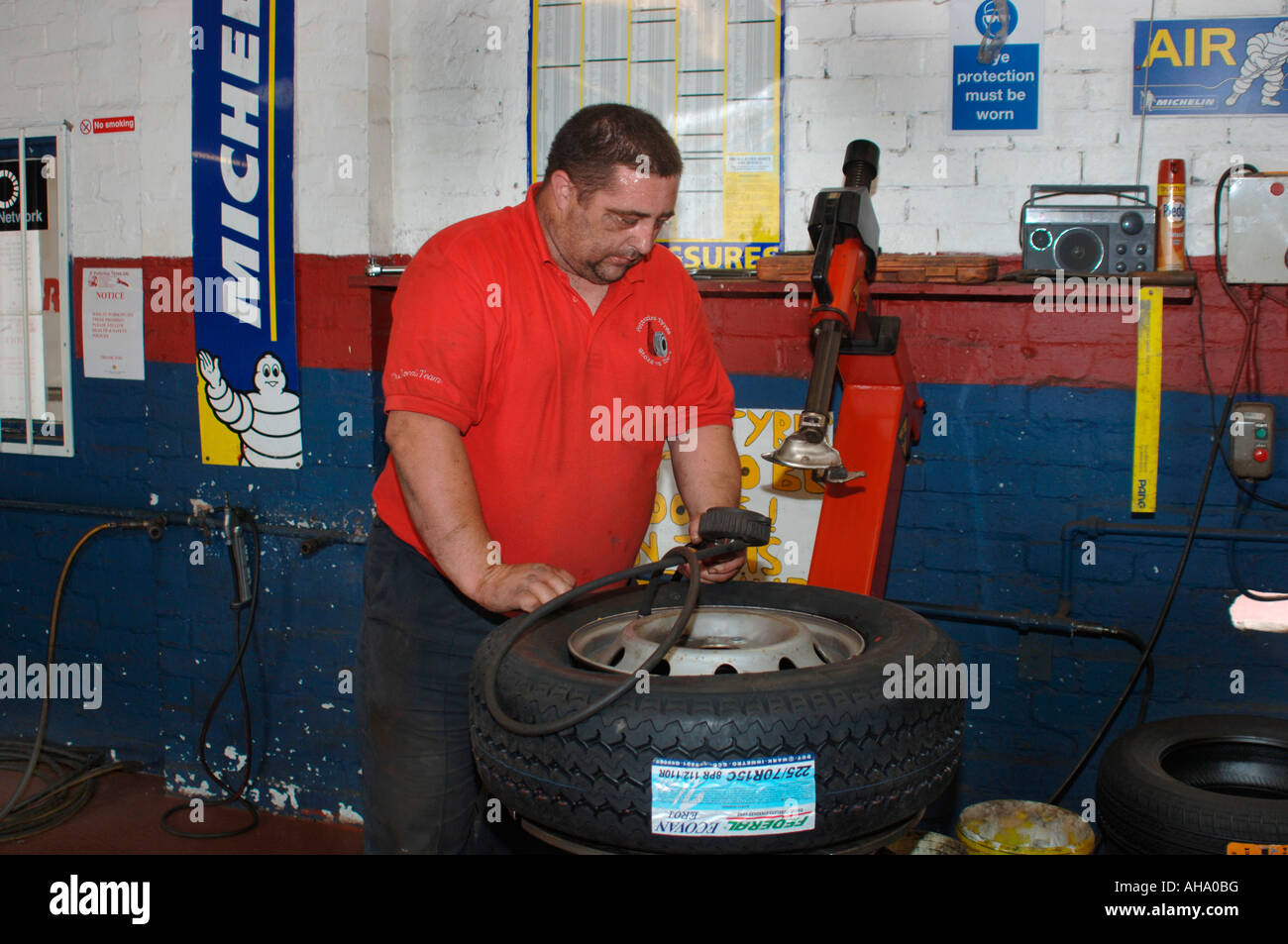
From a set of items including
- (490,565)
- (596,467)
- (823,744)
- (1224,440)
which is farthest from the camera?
(1224,440)

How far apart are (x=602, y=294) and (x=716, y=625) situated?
2.46 ft

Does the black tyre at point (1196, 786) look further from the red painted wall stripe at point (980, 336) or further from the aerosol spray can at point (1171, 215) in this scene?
the aerosol spray can at point (1171, 215)

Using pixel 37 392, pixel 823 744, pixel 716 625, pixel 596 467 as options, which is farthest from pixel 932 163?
pixel 37 392

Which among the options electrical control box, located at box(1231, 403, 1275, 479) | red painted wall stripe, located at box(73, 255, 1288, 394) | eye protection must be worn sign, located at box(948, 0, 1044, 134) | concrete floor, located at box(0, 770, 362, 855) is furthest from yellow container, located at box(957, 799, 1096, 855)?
concrete floor, located at box(0, 770, 362, 855)

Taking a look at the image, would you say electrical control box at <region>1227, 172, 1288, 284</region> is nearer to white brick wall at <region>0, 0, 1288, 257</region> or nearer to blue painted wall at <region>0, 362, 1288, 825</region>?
white brick wall at <region>0, 0, 1288, 257</region>

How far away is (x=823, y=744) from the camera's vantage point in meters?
1.31

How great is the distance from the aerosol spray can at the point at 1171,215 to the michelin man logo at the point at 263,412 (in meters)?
2.58

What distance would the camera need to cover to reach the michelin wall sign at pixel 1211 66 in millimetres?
2699

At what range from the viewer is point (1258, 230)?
8.83 ft

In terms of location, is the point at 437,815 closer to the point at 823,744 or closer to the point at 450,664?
the point at 450,664

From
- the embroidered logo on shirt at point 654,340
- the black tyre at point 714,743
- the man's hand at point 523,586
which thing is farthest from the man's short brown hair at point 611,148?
the black tyre at point 714,743

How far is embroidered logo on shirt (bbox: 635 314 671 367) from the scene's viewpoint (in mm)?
2168

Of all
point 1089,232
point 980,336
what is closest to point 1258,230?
point 1089,232

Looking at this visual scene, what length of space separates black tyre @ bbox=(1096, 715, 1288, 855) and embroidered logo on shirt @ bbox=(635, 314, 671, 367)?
1.33 m
